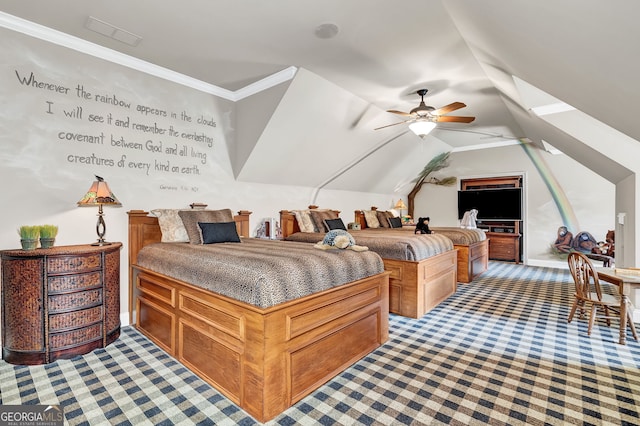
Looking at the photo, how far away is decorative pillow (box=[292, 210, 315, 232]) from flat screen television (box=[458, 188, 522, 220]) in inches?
188

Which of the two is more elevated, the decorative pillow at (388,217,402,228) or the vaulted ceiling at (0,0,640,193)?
the vaulted ceiling at (0,0,640,193)

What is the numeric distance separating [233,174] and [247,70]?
4.64 ft

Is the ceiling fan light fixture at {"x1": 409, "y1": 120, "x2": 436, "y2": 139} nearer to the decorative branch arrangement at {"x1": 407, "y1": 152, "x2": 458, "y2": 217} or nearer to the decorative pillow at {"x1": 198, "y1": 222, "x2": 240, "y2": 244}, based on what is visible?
the decorative pillow at {"x1": 198, "y1": 222, "x2": 240, "y2": 244}

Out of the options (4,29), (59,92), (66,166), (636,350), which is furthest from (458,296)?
(4,29)

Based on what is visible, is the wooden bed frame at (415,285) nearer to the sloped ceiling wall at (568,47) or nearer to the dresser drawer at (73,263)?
the sloped ceiling wall at (568,47)

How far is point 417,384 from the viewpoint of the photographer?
212 cm

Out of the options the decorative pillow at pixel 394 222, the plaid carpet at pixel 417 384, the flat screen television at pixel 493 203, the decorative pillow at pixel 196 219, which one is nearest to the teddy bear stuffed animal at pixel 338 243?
the plaid carpet at pixel 417 384

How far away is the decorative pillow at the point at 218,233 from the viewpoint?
3.22 meters

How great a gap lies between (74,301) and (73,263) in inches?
12.5

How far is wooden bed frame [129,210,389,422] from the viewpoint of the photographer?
5.82 feet

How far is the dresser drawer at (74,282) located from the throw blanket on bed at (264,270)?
435 millimetres

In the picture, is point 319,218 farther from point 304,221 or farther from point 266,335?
point 266,335

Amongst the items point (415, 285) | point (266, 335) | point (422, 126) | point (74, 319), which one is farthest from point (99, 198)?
point (422, 126)

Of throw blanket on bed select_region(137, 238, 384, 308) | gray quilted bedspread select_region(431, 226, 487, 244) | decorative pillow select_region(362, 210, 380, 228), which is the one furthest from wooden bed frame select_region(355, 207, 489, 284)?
throw blanket on bed select_region(137, 238, 384, 308)
